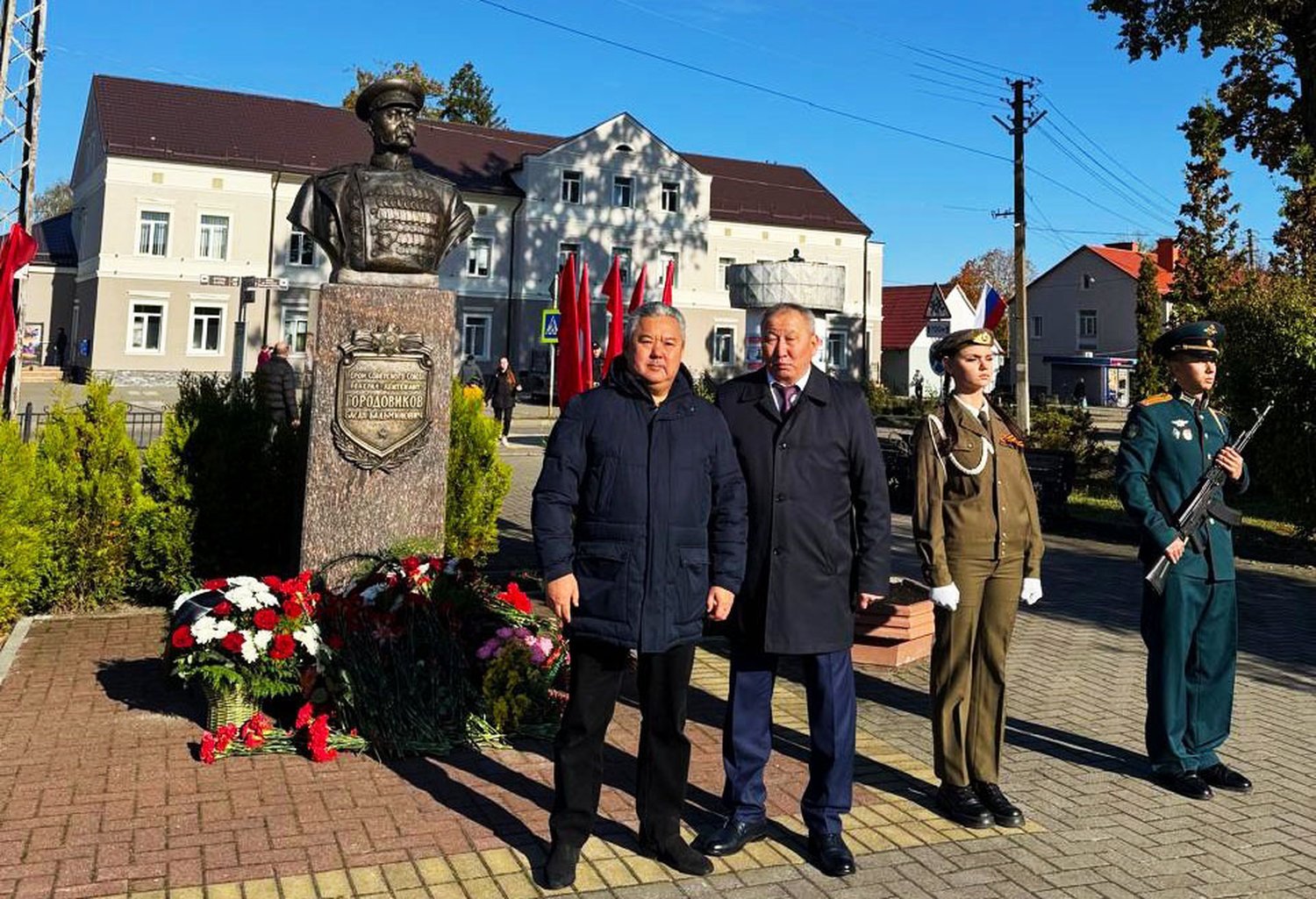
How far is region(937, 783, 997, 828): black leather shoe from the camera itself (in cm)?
419

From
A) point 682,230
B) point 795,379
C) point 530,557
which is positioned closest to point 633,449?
point 795,379

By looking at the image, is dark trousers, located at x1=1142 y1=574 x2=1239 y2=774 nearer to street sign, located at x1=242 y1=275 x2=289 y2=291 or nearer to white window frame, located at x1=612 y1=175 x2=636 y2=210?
street sign, located at x1=242 y1=275 x2=289 y2=291

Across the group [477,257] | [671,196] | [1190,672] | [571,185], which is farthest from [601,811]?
[671,196]

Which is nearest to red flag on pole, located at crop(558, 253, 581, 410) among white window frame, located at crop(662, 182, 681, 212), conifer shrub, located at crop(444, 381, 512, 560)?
conifer shrub, located at crop(444, 381, 512, 560)

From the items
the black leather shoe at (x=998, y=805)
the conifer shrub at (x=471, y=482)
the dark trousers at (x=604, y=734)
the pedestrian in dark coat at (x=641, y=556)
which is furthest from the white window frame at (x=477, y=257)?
the dark trousers at (x=604, y=734)

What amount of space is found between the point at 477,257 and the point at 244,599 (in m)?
36.9

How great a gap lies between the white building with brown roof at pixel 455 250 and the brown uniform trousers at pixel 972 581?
98.4 feet

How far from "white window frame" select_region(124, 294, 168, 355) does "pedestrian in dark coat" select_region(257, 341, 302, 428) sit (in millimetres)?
24077

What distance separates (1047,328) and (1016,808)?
224ft

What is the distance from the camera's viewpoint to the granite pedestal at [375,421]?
6.29 metres

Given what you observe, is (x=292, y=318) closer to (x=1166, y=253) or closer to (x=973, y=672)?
(x=973, y=672)

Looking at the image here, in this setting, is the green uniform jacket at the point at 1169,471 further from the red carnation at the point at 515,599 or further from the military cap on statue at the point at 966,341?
the red carnation at the point at 515,599

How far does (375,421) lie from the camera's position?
20.9 feet

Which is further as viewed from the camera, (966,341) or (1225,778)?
(1225,778)
